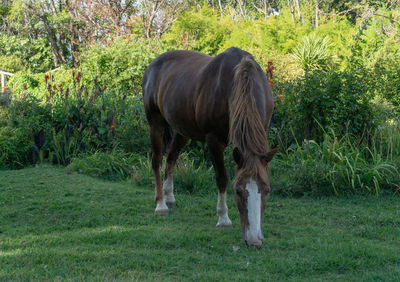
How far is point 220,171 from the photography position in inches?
171

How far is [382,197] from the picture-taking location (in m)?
5.29

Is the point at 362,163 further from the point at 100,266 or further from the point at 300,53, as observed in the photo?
the point at 300,53

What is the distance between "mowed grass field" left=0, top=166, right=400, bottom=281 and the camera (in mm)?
3180

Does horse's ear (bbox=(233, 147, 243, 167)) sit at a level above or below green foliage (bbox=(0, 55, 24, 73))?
below

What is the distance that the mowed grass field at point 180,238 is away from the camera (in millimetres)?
3180

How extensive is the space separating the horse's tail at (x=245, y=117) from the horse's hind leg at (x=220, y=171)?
1.86ft

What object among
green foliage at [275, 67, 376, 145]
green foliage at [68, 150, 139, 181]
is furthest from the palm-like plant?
green foliage at [68, 150, 139, 181]

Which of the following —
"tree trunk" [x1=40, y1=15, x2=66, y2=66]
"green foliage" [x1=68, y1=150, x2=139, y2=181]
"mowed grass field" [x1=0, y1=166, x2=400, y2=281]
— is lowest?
"mowed grass field" [x1=0, y1=166, x2=400, y2=281]

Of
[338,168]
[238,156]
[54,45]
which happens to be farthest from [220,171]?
[54,45]

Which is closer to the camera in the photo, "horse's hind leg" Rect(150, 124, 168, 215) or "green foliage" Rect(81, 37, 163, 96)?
"horse's hind leg" Rect(150, 124, 168, 215)

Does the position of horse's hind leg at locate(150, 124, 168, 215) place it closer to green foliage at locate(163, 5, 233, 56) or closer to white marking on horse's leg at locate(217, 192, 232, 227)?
white marking on horse's leg at locate(217, 192, 232, 227)

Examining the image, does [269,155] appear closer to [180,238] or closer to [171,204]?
[180,238]

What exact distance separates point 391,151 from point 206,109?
314 cm

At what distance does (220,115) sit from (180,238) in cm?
122
